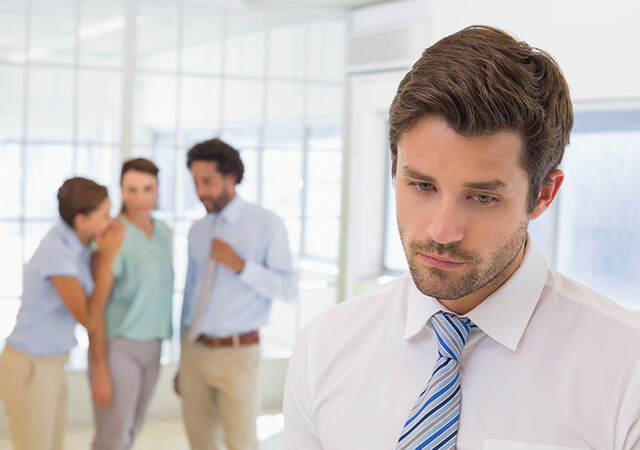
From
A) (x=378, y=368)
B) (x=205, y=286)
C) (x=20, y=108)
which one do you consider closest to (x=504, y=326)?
(x=378, y=368)

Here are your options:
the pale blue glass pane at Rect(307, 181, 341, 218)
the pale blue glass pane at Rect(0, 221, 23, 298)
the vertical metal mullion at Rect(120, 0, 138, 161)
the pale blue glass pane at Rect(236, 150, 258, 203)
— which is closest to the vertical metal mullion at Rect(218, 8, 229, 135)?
the pale blue glass pane at Rect(236, 150, 258, 203)

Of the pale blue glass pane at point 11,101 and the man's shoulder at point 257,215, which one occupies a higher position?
the pale blue glass pane at point 11,101

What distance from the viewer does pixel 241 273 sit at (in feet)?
11.7

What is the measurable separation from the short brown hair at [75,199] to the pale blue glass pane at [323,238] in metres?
2.18

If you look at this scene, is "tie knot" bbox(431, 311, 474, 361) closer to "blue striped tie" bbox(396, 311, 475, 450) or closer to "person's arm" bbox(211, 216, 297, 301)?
"blue striped tie" bbox(396, 311, 475, 450)

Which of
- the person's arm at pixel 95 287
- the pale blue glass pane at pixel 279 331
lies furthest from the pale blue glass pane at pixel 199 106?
the person's arm at pixel 95 287

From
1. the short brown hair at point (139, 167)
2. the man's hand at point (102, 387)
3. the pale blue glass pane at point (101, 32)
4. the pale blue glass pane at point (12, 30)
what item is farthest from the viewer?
the pale blue glass pane at point (101, 32)

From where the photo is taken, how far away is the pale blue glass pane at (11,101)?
4516 millimetres

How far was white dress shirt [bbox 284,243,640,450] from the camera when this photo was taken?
1169mm

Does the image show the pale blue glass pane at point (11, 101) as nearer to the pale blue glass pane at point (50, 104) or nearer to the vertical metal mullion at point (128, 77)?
the pale blue glass pane at point (50, 104)

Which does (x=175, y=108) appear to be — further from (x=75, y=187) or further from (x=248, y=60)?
(x=75, y=187)

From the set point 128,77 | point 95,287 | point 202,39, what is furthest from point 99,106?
point 95,287

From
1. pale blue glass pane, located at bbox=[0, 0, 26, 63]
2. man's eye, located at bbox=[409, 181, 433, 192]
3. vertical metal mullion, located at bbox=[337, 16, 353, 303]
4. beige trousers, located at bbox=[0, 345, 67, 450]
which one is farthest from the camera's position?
vertical metal mullion, located at bbox=[337, 16, 353, 303]

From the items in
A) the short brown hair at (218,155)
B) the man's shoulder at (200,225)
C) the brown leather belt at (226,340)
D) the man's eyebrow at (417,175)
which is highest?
the short brown hair at (218,155)
